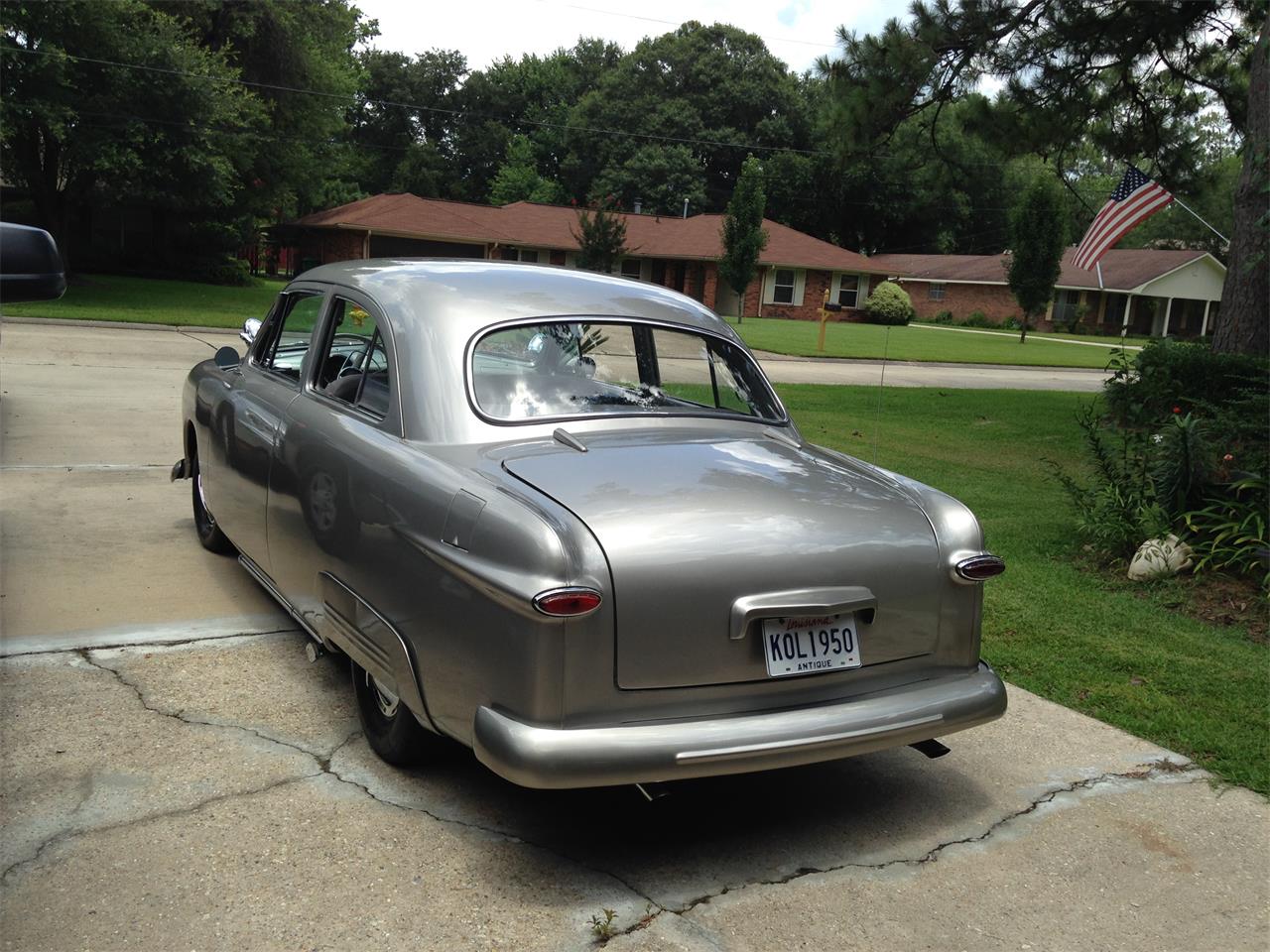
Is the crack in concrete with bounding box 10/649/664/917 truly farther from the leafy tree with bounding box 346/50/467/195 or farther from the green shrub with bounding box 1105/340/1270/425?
the leafy tree with bounding box 346/50/467/195

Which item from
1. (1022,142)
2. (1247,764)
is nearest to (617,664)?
(1247,764)

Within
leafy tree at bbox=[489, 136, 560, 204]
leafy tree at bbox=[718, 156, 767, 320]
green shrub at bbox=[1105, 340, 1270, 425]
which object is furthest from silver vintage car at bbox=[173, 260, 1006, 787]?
leafy tree at bbox=[489, 136, 560, 204]

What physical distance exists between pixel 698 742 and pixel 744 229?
4005 cm

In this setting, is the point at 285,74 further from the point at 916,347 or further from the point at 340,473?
the point at 340,473

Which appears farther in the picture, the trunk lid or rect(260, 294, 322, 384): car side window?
rect(260, 294, 322, 384): car side window

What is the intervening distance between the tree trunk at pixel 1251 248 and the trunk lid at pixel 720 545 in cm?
667

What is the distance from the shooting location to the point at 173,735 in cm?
393

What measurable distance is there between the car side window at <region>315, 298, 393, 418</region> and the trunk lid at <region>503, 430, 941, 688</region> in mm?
811

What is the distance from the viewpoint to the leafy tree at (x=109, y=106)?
22.4m

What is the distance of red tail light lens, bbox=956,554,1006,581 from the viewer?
3.44 metres

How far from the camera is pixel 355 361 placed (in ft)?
14.3

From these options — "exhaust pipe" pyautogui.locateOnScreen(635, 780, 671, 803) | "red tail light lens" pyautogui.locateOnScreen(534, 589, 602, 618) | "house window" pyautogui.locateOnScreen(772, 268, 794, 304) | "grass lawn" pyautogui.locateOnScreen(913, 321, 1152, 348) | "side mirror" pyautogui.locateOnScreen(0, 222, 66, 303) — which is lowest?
"exhaust pipe" pyautogui.locateOnScreen(635, 780, 671, 803)

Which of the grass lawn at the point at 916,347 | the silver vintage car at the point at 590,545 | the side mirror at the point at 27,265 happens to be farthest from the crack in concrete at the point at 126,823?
the grass lawn at the point at 916,347

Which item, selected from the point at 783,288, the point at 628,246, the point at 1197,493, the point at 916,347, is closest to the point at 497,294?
the point at 1197,493
